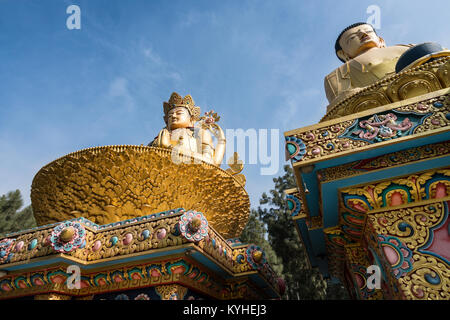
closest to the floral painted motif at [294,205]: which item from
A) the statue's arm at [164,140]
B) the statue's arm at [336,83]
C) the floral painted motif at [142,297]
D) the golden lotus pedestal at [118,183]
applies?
the golden lotus pedestal at [118,183]

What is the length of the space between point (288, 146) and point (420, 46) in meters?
2.38

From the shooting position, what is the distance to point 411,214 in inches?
107

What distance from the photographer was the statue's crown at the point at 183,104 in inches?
289

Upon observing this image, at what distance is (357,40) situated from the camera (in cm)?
665

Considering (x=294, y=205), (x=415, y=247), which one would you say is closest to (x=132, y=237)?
(x=294, y=205)

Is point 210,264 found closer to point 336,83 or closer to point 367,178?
point 367,178

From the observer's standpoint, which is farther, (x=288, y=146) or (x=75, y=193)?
(x=75, y=193)

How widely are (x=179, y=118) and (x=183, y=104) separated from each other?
0.46 m
